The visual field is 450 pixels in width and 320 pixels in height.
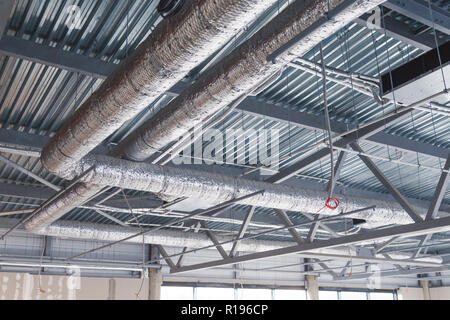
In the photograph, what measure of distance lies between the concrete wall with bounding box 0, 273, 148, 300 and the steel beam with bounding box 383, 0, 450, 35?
11.1 metres

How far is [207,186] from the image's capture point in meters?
7.81

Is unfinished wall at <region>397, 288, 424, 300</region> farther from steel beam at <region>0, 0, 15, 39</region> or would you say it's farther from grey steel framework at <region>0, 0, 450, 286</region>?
steel beam at <region>0, 0, 15, 39</region>

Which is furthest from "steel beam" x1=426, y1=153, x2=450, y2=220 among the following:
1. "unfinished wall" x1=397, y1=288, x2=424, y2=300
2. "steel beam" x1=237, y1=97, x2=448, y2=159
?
"unfinished wall" x1=397, y1=288, x2=424, y2=300

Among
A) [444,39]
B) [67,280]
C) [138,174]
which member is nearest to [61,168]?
[138,174]

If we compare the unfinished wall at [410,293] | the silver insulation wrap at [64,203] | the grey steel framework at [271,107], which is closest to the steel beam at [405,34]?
the grey steel framework at [271,107]

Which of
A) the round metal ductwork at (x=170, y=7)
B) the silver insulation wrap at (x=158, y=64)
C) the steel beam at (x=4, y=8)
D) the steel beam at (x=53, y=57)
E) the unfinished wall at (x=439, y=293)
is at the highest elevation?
the steel beam at (x=53, y=57)

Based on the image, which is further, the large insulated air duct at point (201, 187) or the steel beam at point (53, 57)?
the large insulated air duct at point (201, 187)

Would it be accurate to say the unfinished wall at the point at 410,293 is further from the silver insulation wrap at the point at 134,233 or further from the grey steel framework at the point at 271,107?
the grey steel framework at the point at 271,107

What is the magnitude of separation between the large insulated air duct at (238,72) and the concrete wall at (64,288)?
7972mm

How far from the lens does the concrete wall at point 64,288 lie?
13273 mm

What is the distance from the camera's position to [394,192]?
805cm

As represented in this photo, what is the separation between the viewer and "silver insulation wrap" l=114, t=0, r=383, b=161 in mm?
3768

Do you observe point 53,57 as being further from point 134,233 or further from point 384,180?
point 134,233
